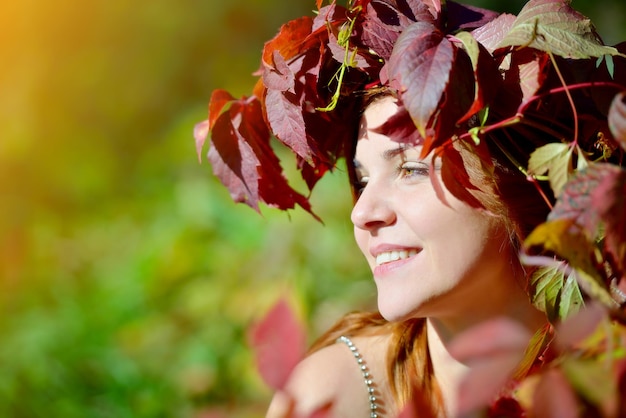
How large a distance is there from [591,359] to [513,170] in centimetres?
55

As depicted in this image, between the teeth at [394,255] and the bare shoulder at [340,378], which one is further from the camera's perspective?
the bare shoulder at [340,378]

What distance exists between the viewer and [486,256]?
1.17 m

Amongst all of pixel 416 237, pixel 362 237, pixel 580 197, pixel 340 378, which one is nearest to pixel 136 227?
pixel 340 378

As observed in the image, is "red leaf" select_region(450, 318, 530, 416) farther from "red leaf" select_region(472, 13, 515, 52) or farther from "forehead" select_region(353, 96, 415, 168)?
"forehead" select_region(353, 96, 415, 168)

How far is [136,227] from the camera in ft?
11.8

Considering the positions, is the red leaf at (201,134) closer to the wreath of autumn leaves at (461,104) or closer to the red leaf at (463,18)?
the wreath of autumn leaves at (461,104)

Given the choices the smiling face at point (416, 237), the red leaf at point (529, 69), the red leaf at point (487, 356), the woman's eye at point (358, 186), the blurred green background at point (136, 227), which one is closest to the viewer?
the red leaf at point (487, 356)

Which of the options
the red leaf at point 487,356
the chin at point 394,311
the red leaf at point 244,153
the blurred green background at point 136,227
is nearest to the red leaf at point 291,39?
the red leaf at point 244,153

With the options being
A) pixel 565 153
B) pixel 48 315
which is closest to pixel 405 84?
pixel 565 153

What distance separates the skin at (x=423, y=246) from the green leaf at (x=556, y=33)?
0.93 ft

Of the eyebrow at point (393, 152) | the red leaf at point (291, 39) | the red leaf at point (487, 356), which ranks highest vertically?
the red leaf at point (291, 39)

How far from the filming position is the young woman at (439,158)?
2.77 feet

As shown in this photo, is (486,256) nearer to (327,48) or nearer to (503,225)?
(503,225)

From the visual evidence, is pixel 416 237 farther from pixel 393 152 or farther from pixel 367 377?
pixel 367 377
